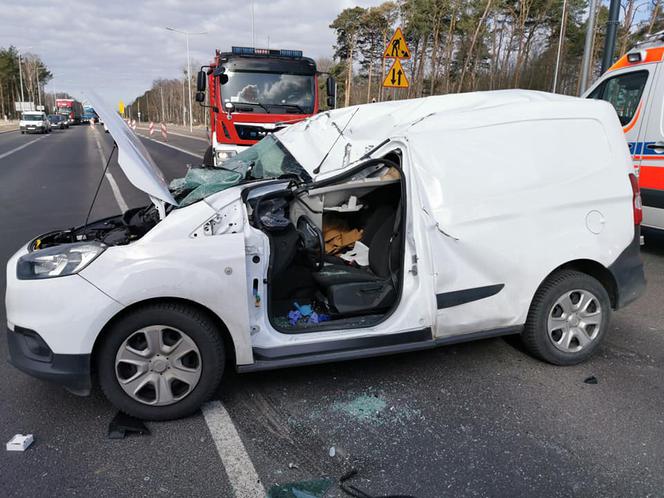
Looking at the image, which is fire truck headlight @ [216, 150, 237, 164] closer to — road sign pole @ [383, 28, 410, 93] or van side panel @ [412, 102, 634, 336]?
road sign pole @ [383, 28, 410, 93]

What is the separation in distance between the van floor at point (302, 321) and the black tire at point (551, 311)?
1.10 metres

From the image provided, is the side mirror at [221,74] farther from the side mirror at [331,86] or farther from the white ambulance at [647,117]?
the white ambulance at [647,117]

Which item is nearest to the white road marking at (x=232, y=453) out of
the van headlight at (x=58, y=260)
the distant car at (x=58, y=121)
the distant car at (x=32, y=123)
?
the van headlight at (x=58, y=260)

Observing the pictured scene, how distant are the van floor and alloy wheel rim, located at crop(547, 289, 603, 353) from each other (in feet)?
4.18

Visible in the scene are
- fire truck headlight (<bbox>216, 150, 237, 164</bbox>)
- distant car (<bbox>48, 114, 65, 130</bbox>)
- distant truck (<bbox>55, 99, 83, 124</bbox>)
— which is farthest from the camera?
distant truck (<bbox>55, 99, 83, 124</bbox>)

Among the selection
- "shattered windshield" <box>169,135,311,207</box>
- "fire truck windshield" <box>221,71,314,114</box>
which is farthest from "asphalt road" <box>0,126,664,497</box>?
"fire truck windshield" <box>221,71,314,114</box>

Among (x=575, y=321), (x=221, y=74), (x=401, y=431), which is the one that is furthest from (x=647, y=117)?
(x=221, y=74)

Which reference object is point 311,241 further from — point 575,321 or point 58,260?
point 575,321

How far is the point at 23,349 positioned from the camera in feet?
9.60

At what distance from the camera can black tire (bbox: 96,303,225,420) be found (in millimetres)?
2893

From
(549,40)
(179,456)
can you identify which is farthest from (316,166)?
(549,40)

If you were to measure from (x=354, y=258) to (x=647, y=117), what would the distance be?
15.0 ft

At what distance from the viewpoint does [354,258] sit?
4184 mm

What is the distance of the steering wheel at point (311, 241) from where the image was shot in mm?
3670
